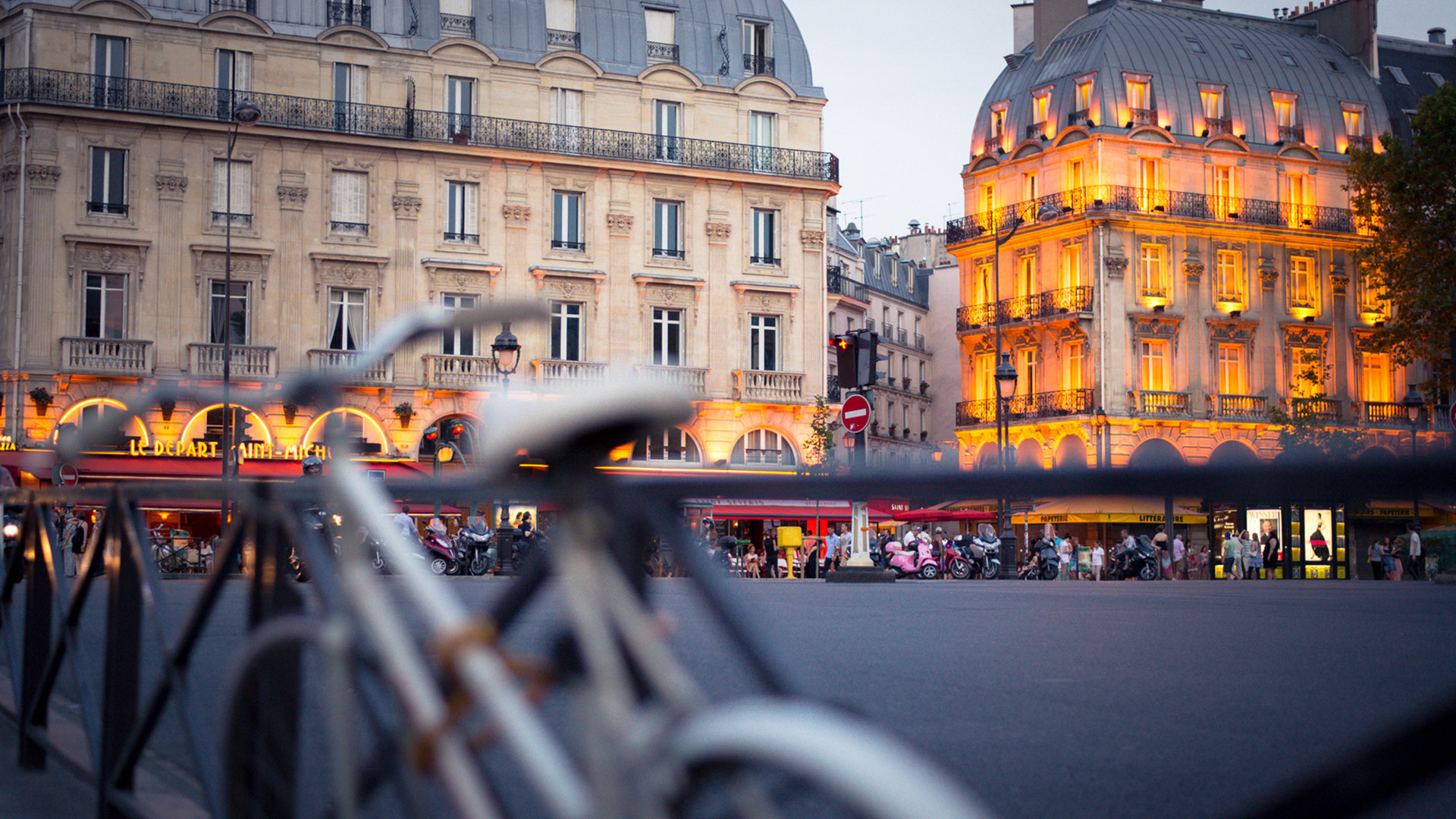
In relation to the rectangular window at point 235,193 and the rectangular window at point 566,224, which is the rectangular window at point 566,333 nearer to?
the rectangular window at point 566,224

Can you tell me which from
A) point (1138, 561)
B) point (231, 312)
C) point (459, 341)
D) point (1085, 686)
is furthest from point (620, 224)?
point (1085, 686)

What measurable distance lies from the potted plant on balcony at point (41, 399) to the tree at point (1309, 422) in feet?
120

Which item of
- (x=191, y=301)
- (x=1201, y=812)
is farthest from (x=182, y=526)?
(x=1201, y=812)

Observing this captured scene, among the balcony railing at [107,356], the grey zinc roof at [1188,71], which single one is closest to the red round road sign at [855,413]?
the balcony railing at [107,356]

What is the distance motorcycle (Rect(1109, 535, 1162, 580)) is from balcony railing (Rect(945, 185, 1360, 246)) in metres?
16.2

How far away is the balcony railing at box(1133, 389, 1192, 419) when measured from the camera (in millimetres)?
54031

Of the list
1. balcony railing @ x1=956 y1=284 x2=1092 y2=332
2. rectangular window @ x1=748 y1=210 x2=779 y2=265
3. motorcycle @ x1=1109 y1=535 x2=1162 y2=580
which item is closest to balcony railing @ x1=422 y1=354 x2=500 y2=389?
rectangular window @ x1=748 y1=210 x2=779 y2=265

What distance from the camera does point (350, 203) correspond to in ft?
140

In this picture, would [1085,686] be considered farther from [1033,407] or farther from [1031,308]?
[1031,308]

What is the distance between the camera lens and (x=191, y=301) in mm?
40750

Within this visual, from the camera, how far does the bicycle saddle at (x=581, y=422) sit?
179cm

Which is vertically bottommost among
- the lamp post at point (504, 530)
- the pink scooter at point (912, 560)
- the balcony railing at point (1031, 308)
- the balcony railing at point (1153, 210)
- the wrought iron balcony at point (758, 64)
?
the pink scooter at point (912, 560)

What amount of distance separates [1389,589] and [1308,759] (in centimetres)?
2152

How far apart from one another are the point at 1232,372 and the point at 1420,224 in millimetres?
13496
